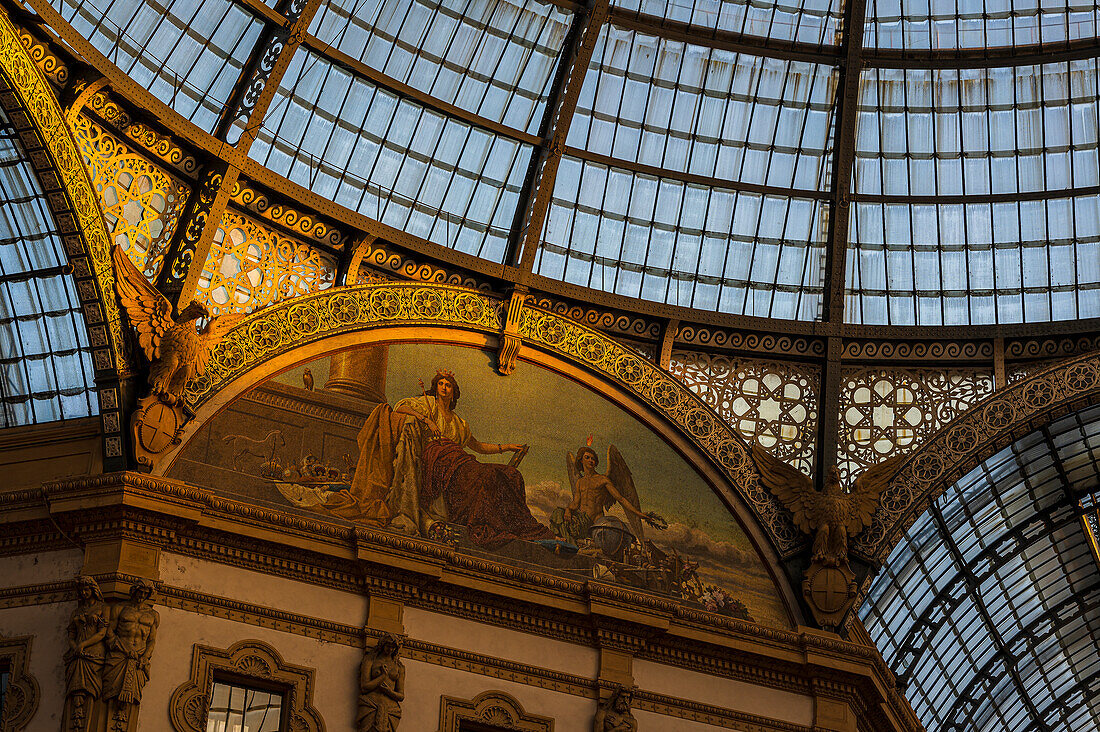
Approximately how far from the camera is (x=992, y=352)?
32.6 metres

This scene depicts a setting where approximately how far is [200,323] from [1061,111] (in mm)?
18176

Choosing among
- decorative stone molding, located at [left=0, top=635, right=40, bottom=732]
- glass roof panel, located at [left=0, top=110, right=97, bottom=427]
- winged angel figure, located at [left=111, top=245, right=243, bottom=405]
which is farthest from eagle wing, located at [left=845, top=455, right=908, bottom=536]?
decorative stone molding, located at [left=0, top=635, right=40, bottom=732]

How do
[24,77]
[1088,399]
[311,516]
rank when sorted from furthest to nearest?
[1088,399] < [311,516] < [24,77]

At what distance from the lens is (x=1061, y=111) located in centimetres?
3331

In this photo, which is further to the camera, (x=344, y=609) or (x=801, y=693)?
(x=801, y=693)

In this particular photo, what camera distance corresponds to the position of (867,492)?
31.3 m

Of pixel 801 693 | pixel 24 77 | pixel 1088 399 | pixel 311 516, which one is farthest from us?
pixel 1088 399

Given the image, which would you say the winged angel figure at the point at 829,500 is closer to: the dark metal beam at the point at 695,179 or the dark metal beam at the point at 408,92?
the dark metal beam at the point at 695,179

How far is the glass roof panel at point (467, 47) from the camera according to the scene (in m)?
30.7

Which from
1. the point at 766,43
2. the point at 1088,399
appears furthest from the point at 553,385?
the point at 1088,399

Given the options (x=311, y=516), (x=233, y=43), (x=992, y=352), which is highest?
(x=233, y=43)

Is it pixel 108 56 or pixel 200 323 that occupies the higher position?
pixel 108 56

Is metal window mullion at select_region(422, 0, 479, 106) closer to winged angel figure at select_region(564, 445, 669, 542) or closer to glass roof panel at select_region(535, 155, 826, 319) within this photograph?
glass roof panel at select_region(535, 155, 826, 319)

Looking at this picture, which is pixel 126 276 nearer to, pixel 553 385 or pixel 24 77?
pixel 24 77
